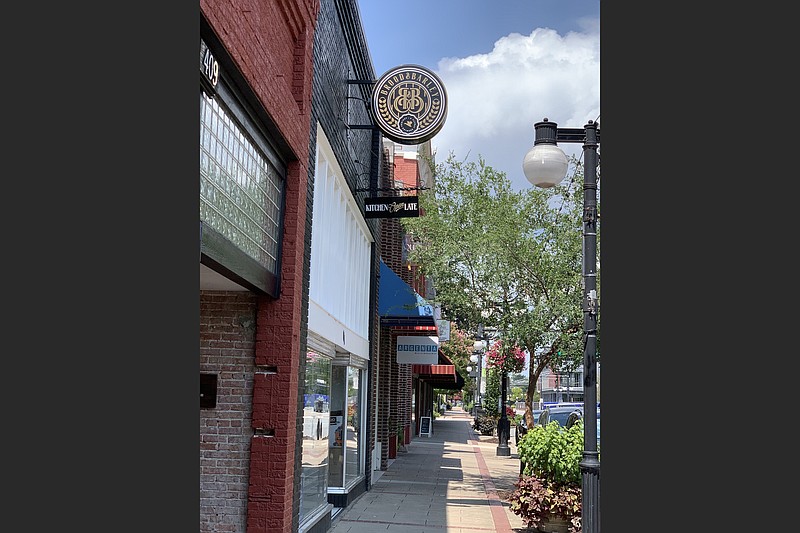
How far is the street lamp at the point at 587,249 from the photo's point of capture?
315 inches

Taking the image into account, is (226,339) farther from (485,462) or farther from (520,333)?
(485,462)

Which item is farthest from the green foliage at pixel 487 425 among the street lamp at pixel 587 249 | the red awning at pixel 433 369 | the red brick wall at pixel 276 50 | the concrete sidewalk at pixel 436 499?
the red brick wall at pixel 276 50

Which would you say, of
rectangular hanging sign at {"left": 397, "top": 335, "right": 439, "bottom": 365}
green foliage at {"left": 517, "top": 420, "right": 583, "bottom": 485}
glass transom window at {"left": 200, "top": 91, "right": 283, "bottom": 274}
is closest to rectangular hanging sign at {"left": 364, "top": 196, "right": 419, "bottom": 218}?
green foliage at {"left": 517, "top": 420, "right": 583, "bottom": 485}

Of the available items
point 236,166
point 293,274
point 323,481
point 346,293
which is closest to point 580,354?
point 346,293

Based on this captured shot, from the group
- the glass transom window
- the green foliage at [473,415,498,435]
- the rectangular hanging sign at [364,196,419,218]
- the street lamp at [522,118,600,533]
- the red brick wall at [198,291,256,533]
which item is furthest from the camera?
the green foliage at [473,415,498,435]

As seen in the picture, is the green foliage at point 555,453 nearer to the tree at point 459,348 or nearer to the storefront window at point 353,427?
the storefront window at point 353,427

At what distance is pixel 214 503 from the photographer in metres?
7.74

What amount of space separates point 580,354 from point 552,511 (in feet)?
21.4

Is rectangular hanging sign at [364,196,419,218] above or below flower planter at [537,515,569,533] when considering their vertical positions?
above

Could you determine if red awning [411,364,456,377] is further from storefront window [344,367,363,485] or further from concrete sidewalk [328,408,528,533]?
storefront window [344,367,363,485]

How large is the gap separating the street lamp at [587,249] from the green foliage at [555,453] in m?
2.76

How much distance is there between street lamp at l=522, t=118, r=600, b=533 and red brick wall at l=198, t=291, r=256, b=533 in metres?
3.58

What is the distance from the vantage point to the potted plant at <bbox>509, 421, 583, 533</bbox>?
10945mm

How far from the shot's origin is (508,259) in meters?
16.6
